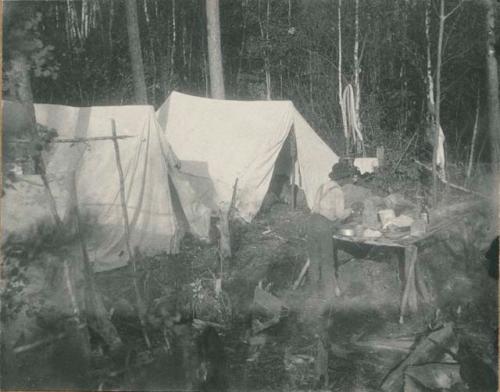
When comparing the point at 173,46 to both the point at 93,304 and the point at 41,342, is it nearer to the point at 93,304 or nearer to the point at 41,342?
the point at 93,304

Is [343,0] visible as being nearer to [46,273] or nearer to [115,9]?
[115,9]

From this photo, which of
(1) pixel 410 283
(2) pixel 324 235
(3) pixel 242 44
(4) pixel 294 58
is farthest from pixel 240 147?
(3) pixel 242 44

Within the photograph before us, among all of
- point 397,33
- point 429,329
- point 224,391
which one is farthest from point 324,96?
point 224,391

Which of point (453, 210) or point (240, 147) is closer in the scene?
point (453, 210)

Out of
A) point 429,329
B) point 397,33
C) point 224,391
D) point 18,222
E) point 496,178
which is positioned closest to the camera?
point 18,222

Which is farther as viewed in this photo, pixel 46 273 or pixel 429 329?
pixel 429 329

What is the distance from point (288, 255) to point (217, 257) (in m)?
1.19

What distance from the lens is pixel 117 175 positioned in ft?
30.9

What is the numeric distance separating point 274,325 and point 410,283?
5.90 feet

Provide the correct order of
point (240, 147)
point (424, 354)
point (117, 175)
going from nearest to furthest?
1. point (424, 354)
2. point (117, 175)
3. point (240, 147)

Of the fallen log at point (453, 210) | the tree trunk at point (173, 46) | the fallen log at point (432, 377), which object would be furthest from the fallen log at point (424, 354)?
the tree trunk at point (173, 46)

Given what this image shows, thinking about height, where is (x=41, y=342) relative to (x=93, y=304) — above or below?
below

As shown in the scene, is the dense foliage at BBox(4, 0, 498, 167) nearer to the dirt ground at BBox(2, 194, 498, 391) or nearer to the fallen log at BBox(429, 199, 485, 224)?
the fallen log at BBox(429, 199, 485, 224)

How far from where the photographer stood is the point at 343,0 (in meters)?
19.6
